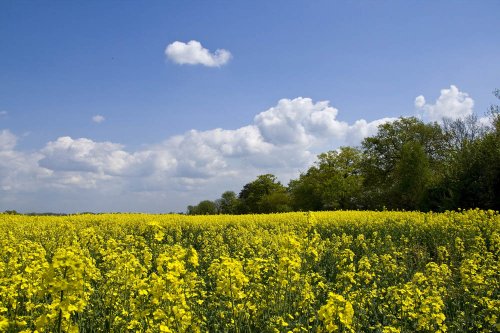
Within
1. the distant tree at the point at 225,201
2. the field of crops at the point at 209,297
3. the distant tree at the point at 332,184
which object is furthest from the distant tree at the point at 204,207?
the field of crops at the point at 209,297

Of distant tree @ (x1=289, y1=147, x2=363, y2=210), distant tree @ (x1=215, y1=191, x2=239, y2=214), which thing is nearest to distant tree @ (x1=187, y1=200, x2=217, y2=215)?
distant tree @ (x1=215, y1=191, x2=239, y2=214)

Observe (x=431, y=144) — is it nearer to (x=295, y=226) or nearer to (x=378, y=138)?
(x=378, y=138)

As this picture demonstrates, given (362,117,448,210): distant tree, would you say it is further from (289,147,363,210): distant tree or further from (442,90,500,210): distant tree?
(442,90,500,210): distant tree

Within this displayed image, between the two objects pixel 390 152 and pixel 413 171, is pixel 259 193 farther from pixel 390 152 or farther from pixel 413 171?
pixel 413 171

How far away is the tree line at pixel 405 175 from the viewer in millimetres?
23922

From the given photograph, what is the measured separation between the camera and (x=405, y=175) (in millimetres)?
40219

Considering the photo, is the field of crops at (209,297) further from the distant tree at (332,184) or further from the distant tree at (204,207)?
Result: the distant tree at (204,207)

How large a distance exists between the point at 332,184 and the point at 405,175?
9.34m

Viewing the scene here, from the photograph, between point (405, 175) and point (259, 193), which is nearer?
point (405, 175)

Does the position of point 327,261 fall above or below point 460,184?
below

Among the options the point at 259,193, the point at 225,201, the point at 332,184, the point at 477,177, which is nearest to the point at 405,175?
the point at 332,184

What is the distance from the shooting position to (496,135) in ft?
83.0

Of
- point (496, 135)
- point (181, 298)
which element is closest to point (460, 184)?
point (496, 135)

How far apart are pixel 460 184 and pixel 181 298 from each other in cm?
2312
